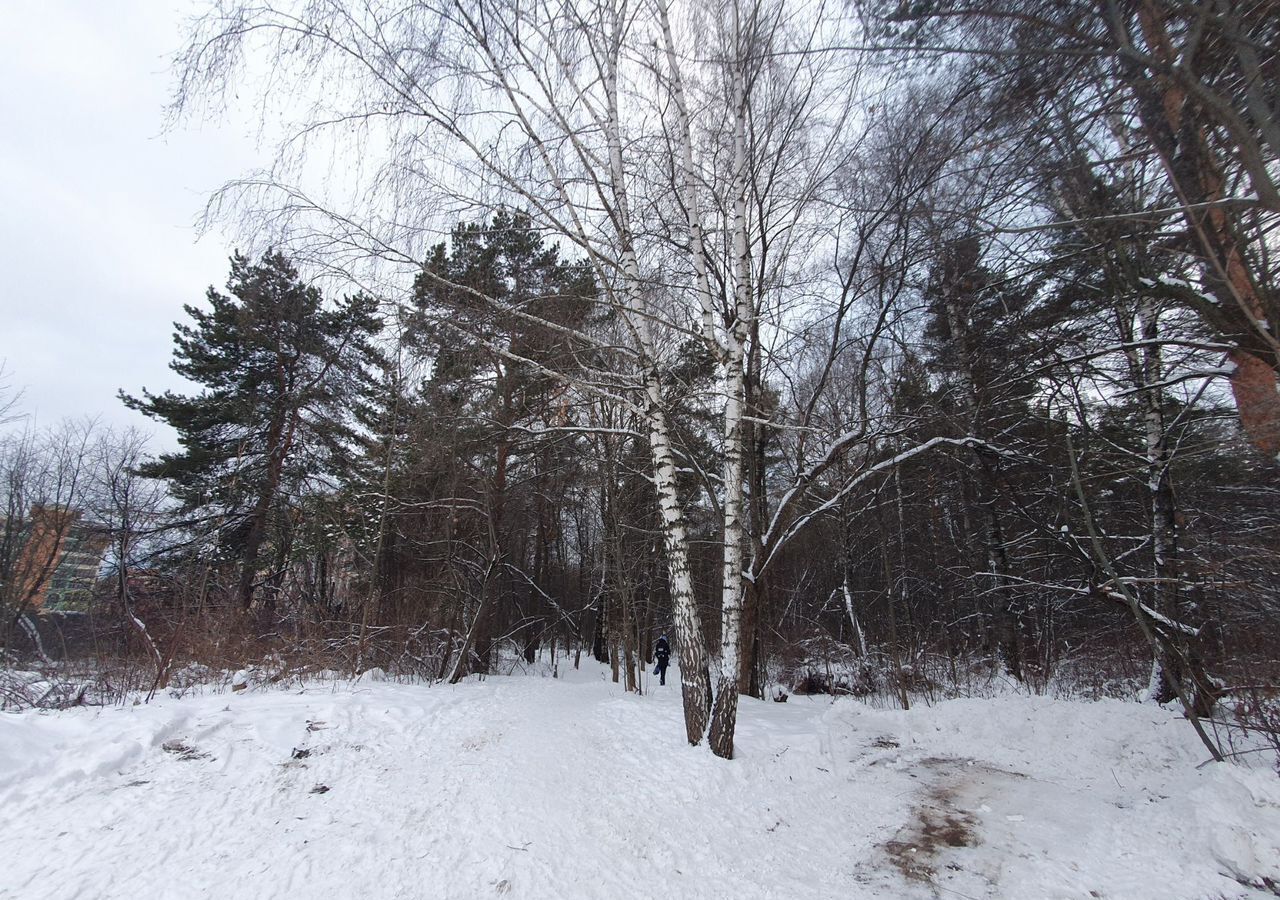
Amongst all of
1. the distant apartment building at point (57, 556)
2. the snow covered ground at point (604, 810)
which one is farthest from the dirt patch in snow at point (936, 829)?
the distant apartment building at point (57, 556)

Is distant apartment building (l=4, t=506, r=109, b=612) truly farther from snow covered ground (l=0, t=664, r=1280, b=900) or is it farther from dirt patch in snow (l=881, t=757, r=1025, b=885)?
dirt patch in snow (l=881, t=757, r=1025, b=885)

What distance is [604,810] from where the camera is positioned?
14.6ft

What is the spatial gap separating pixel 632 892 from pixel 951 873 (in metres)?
1.94

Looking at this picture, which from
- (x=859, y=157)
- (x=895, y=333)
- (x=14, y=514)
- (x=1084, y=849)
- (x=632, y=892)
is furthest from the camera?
(x=14, y=514)

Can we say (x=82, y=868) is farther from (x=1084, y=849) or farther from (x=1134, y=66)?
(x=1134, y=66)

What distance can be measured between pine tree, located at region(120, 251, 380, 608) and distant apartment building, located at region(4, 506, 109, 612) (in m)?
2.79

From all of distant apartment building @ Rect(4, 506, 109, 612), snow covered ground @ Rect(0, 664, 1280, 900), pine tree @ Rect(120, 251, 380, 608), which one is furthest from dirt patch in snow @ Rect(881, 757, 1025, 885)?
distant apartment building @ Rect(4, 506, 109, 612)

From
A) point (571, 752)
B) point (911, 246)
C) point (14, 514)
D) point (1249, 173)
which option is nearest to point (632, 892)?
point (571, 752)

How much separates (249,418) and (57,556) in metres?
7.22

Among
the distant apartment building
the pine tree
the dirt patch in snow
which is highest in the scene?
the pine tree

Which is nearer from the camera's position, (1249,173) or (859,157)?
(1249,173)

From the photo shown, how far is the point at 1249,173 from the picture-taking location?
8.14 feet

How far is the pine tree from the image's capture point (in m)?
16.0

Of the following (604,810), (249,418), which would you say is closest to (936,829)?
(604,810)
